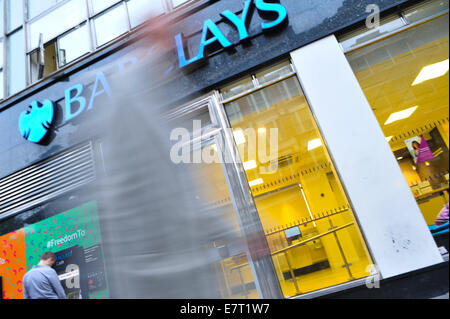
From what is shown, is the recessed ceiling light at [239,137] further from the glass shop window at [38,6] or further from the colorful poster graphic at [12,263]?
the glass shop window at [38,6]

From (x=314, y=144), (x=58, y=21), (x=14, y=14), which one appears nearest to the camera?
(x=314, y=144)

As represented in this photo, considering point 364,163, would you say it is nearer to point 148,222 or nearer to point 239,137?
point 239,137

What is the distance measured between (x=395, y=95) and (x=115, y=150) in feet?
14.9

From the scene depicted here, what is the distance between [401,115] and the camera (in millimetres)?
5344

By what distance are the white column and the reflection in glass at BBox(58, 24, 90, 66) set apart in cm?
434

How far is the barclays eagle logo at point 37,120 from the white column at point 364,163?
440 centimetres

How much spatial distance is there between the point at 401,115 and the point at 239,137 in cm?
304

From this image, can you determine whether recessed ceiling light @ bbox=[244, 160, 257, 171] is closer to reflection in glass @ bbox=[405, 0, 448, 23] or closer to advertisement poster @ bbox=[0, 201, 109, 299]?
advertisement poster @ bbox=[0, 201, 109, 299]

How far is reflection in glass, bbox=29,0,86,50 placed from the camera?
6.49 metres

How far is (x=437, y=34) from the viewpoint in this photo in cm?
389

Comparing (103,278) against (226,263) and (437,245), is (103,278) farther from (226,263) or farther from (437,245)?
(437,245)

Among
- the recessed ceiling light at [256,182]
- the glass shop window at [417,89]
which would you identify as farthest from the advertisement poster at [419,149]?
the recessed ceiling light at [256,182]

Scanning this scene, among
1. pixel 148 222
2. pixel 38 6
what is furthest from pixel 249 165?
pixel 38 6

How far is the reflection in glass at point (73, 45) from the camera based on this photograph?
6.13 m
